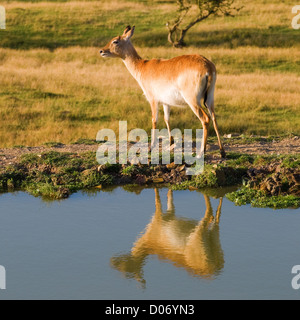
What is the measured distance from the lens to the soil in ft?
33.2

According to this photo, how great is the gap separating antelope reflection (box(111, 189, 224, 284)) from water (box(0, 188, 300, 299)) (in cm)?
1

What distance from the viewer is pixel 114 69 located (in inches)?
835

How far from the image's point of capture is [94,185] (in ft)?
29.5

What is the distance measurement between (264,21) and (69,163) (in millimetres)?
25624

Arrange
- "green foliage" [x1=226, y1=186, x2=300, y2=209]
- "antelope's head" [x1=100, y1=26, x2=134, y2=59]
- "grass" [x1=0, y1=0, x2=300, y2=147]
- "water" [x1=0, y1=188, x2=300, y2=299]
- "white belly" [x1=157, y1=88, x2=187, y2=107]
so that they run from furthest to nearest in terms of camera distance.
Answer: "grass" [x1=0, y1=0, x2=300, y2=147]
"antelope's head" [x1=100, y1=26, x2=134, y2=59]
"white belly" [x1=157, y1=88, x2=187, y2=107]
"green foliage" [x1=226, y1=186, x2=300, y2=209]
"water" [x1=0, y1=188, x2=300, y2=299]

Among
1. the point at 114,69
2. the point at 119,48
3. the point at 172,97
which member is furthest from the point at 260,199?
the point at 114,69

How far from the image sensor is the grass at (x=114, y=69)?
1389 cm

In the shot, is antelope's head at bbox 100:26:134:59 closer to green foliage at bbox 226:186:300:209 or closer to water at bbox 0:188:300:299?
water at bbox 0:188:300:299

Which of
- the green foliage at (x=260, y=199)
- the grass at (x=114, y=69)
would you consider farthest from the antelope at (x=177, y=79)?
the grass at (x=114, y=69)

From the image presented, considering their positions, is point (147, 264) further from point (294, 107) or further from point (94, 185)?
point (294, 107)

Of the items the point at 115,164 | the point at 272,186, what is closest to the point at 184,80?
the point at 115,164

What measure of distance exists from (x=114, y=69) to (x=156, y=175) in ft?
41.1

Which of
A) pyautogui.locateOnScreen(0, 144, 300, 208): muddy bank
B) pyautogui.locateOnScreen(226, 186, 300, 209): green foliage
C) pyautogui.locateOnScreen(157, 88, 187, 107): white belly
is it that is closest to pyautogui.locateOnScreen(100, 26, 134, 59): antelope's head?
pyautogui.locateOnScreen(157, 88, 187, 107): white belly

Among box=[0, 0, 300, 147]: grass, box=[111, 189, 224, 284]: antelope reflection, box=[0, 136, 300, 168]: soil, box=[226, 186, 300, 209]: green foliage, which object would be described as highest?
box=[0, 0, 300, 147]: grass
